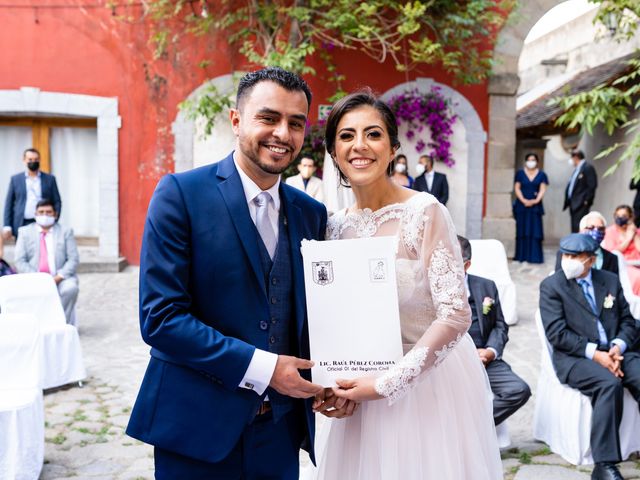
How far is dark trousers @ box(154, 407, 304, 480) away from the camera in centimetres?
206

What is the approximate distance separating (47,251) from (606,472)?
5.97 metres

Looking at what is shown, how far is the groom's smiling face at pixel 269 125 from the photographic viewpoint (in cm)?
209

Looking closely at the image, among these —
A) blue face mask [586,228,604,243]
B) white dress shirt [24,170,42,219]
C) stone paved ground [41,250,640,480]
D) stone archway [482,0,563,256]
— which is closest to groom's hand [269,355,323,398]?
stone paved ground [41,250,640,480]

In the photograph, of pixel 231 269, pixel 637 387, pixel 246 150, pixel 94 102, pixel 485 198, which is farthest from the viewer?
pixel 485 198

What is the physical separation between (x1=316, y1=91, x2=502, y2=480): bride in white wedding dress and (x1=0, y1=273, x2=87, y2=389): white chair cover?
388cm

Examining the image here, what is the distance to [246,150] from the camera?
2121mm

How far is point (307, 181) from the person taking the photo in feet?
32.8

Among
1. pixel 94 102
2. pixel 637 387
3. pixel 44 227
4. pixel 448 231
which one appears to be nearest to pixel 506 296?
pixel 637 387

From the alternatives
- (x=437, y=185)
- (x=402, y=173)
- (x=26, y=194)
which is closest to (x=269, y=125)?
(x=26, y=194)

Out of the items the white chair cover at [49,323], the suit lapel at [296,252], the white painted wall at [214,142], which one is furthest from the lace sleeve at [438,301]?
the white painted wall at [214,142]

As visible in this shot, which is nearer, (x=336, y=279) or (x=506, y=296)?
(x=336, y=279)

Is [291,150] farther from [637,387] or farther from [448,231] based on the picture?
[637,387]

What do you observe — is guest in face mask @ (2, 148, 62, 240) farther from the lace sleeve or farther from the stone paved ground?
the lace sleeve

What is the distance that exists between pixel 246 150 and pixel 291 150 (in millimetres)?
142
